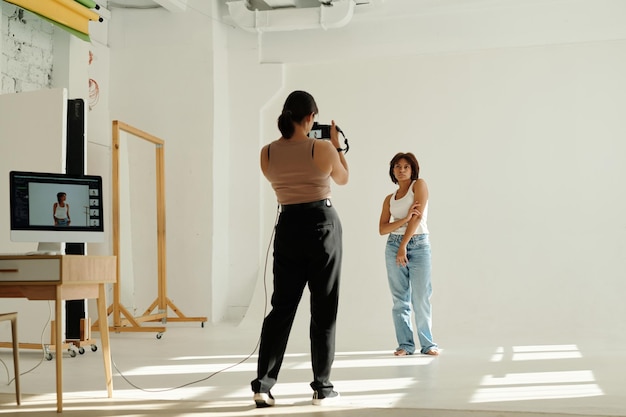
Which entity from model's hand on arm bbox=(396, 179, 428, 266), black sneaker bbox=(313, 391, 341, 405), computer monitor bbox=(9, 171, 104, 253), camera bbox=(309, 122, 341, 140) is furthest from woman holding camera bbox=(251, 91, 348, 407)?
model's hand on arm bbox=(396, 179, 428, 266)

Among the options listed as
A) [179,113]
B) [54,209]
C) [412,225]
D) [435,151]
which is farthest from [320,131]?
[179,113]

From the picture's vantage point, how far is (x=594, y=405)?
307 centimetres

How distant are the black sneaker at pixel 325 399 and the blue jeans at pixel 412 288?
160 cm

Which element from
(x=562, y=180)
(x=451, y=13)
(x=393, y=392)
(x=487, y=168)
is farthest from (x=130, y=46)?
(x=393, y=392)

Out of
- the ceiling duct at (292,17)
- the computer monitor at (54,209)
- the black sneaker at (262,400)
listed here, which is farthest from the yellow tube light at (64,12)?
the black sneaker at (262,400)

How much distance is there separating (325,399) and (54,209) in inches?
60.2

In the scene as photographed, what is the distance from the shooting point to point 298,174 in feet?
10.2

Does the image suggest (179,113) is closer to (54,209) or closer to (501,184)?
(501,184)

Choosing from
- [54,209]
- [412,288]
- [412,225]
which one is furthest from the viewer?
[412,288]

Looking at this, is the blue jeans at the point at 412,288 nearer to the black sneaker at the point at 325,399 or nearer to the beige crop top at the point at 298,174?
the black sneaker at the point at 325,399

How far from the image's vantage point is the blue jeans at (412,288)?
472cm

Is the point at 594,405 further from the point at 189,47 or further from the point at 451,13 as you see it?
the point at 189,47

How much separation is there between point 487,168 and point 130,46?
341cm

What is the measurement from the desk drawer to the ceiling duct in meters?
4.10
